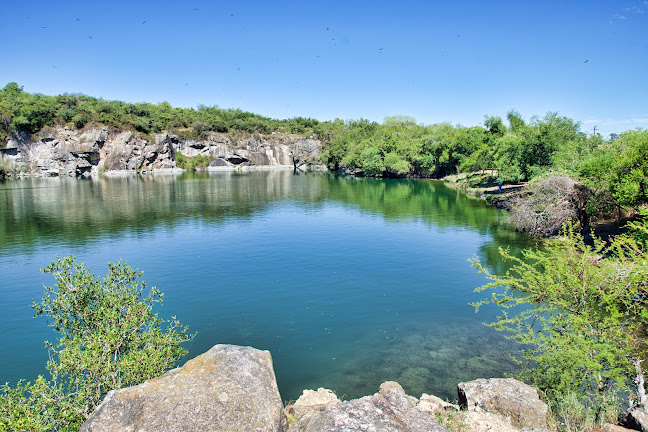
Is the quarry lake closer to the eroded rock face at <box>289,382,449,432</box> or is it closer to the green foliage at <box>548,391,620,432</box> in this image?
the green foliage at <box>548,391,620,432</box>

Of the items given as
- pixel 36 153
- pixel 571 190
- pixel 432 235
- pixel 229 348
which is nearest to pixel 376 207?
pixel 432 235

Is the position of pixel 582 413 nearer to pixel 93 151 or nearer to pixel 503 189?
pixel 503 189

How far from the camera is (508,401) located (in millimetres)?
10438

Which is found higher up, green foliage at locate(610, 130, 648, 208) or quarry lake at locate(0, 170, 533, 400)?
green foliage at locate(610, 130, 648, 208)

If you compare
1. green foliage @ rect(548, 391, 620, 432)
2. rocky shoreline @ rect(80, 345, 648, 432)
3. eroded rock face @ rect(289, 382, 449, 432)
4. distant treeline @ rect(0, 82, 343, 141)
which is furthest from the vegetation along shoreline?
eroded rock face @ rect(289, 382, 449, 432)

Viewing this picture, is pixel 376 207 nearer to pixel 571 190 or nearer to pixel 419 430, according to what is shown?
pixel 571 190

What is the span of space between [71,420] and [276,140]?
161 metres

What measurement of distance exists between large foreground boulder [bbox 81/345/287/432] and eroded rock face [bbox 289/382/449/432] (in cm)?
120

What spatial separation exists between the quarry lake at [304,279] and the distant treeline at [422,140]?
8775 millimetres

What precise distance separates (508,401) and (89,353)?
11.4 metres

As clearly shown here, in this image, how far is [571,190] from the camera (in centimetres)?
3409

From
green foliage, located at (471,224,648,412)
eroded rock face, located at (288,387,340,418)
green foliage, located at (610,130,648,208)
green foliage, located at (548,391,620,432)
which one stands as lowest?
eroded rock face, located at (288,387,340,418)

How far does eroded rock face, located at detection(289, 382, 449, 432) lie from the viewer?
21.2 feet

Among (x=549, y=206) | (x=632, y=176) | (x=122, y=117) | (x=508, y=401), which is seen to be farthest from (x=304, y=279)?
(x=122, y=117)
